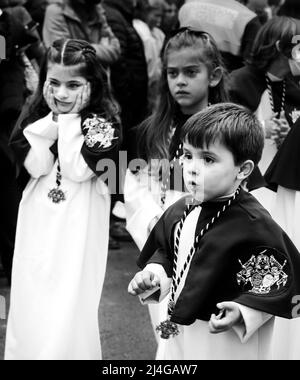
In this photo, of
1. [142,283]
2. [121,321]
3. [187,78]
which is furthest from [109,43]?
[142,283]

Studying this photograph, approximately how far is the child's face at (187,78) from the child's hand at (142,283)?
50.6 inches

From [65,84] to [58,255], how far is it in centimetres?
88

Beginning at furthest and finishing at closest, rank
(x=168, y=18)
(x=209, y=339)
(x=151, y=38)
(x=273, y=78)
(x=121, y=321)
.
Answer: (x=168, y=18), (x=151, y=38), (x=121, y=321), (x=273, y=78), (x=209, y=339)

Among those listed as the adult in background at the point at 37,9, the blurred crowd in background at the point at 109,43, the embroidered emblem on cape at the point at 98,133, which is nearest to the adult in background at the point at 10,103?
the blurred crowd in background at the point at 109,43

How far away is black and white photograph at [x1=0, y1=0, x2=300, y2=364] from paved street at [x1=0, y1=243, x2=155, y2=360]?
16 millimetres

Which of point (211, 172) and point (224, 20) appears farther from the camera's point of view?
point (224, 20)

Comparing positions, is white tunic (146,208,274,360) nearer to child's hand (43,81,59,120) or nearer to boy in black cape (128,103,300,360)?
boy in black cape (128,103,300,360)

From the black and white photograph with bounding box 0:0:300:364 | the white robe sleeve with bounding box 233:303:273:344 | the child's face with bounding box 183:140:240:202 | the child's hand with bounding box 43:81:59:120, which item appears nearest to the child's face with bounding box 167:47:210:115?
the black and white photograph with bounding box 0:0:300:364

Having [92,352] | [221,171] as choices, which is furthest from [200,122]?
[92,352]

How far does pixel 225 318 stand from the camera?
2.72m

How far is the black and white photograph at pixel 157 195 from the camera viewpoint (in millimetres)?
2889

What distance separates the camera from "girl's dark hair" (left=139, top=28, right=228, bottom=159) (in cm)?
405

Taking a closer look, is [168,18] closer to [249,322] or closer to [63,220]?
[63,220]

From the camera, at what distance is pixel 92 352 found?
4168 mm
